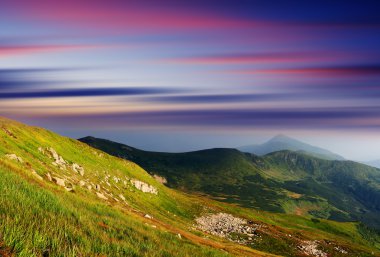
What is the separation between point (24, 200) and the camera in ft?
42.9

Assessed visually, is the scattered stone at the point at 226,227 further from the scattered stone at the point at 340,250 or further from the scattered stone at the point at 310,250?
the scattered stone at the point at 340,250

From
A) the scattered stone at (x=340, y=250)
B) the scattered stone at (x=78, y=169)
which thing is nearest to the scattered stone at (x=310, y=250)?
the scattered stone at (x=340, y=250)

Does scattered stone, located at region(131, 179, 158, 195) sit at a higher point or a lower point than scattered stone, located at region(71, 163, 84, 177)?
lower

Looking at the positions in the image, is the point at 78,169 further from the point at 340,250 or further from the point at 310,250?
the point at 340,250

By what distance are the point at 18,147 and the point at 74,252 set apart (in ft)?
222

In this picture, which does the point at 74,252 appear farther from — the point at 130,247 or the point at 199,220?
the point at 199,220

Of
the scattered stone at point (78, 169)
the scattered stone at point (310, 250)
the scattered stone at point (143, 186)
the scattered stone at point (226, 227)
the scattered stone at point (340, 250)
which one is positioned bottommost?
the scattered stone at point (340, 250)

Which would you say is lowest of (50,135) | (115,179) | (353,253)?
(353,253)

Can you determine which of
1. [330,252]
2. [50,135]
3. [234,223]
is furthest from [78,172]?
[330,252]

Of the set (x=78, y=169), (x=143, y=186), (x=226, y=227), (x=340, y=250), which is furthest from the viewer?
(x=340, y=250)

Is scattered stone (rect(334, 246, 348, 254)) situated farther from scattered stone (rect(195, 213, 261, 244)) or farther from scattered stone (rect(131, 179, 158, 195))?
scattered stone (rect(131, 179, 158, 195))

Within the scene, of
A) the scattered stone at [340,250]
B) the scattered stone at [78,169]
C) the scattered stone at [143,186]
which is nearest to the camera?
the scattered stone at [78,169]

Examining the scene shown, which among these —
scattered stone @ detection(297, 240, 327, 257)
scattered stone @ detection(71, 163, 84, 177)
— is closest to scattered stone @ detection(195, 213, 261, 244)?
scattered stone @ detection(297, 240, 327, 257)

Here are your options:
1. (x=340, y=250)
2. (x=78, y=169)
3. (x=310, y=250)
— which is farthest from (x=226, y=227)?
(x=78, y=169)
